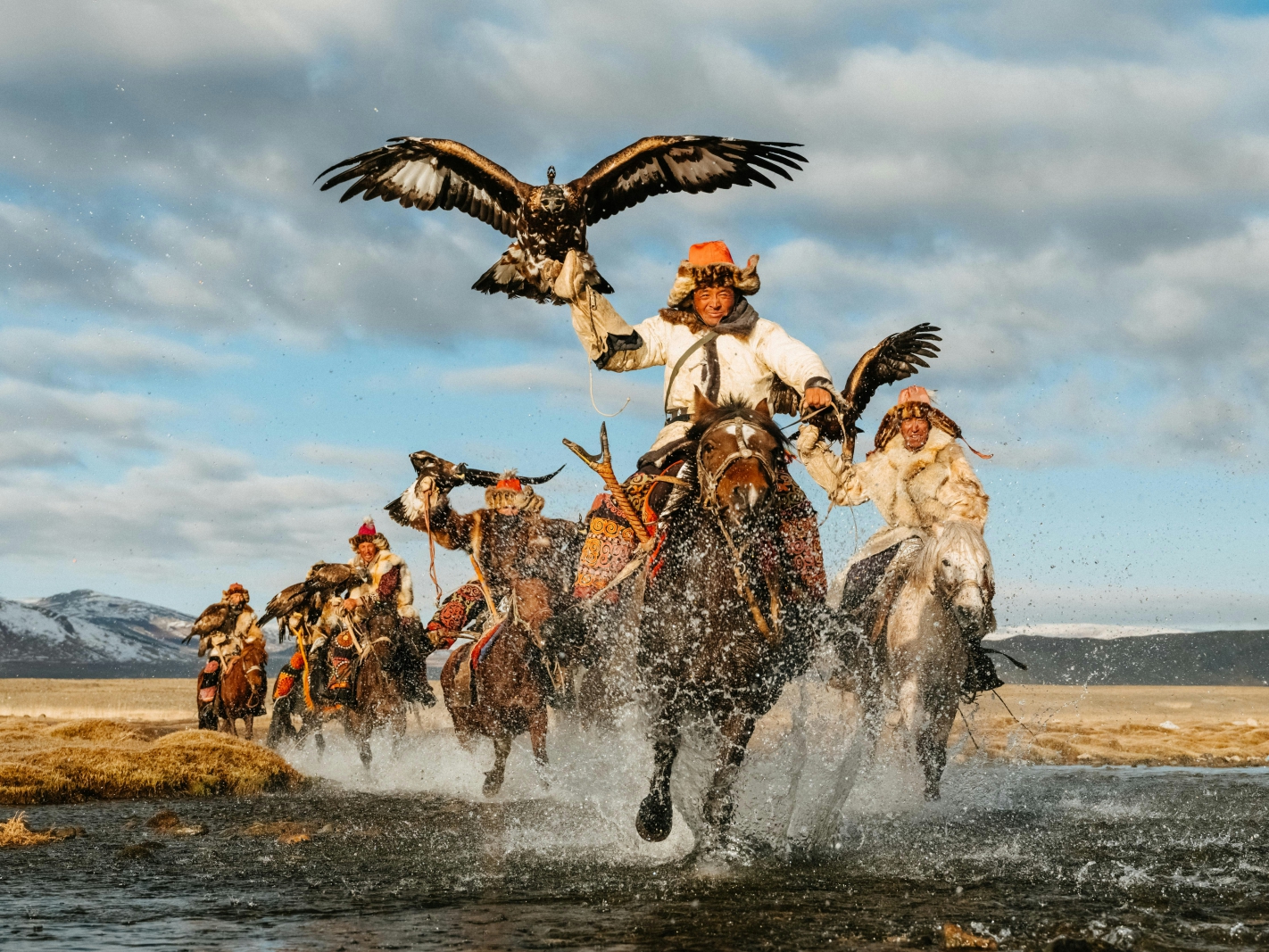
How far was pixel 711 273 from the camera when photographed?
25.8 feet

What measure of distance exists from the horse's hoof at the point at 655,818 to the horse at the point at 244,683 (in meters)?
13.1

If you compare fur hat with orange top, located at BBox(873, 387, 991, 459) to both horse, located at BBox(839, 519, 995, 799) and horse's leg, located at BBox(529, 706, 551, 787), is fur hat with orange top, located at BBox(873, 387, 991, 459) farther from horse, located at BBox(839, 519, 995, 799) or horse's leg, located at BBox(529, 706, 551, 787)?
horse's leg, located at BBox(529, 706, 551, 787)

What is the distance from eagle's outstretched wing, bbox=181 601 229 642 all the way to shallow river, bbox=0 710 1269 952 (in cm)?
933

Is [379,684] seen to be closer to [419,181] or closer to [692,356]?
[419,181]

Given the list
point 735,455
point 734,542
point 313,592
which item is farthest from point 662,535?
point 313,592

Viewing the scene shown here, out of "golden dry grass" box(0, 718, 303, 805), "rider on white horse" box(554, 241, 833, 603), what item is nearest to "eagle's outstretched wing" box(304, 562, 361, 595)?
"golden dry grass" box(0, 718, 303, 805)

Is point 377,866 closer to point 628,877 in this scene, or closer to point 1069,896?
point 628,877

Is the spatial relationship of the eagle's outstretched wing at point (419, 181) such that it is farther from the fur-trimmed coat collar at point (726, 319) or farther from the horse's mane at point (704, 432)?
the horse's mane at point (704, 432)

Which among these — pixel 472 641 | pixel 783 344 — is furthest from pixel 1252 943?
pixel 472 641

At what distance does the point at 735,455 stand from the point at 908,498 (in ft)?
12.6

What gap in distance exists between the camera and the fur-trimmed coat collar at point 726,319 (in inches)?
306

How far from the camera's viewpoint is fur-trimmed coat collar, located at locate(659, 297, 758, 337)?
306 inches

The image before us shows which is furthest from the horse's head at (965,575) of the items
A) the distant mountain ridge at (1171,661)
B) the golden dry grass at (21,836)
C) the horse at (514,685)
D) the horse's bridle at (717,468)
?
the distant mountain ridge at (1171,661)

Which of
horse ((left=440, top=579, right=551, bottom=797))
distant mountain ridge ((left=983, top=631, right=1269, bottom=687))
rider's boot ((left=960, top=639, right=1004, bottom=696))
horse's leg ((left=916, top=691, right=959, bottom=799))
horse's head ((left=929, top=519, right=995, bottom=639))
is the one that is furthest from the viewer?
distant mountain ridge ((left=983, top=631, right=1269, bottom=687))
